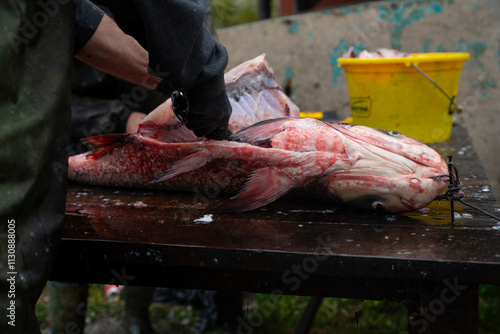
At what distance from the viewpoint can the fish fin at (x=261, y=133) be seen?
2379 mm

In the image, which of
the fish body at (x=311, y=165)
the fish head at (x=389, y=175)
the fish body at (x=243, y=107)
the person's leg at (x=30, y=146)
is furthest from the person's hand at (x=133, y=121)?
the person's leg at (x=30, y=146)

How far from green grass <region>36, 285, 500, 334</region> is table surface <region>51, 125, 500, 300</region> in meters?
2.07

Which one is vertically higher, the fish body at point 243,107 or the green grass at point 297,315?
the fish body at point 243,107

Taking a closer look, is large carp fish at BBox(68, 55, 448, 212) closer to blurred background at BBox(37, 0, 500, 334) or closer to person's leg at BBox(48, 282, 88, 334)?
person's leg at BBox(48, 282, 88, 334)

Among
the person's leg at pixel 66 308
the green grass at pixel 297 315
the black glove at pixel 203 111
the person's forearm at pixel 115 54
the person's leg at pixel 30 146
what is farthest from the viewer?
the green grass at pixel 297 315

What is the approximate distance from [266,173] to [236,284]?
20.8 inches

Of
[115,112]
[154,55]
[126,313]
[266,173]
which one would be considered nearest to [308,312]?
[126,313]

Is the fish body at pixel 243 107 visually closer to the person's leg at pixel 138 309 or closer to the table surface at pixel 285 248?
the table surface at pixel 285 248

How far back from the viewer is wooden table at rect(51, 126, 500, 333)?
1701 mm

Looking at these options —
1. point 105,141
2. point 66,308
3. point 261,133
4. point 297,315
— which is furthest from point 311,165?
point 297,315

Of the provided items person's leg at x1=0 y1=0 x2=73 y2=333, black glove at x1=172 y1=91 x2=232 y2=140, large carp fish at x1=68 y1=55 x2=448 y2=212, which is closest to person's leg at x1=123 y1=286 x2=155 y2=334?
large carp fish at x1=68 y1=55 x2=448 y2=212

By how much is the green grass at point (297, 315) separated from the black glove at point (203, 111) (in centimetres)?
223

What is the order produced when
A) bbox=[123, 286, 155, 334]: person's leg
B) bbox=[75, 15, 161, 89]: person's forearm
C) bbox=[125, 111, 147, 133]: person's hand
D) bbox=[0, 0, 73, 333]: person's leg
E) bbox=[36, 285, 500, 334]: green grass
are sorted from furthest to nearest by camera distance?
1. bbox=[36, 285, 500, 334]: green grass
2. bbox=[123, 286, 155, 334]: person's leg
3. bbox=[125, 111, 147, 133]: person's hand
4. bbox=[75, 15, 161, 89]: person's forearm
5. bbox=[0, 0, 73, 333]: person's leg

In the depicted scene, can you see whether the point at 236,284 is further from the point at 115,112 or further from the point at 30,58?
the point at 115,112
